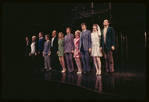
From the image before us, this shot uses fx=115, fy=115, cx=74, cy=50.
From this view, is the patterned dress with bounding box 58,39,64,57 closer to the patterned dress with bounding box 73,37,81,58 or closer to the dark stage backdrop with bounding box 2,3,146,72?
the patterned dress with bounding box 73,37,81,58

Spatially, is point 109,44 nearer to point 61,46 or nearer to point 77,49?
point 77,49

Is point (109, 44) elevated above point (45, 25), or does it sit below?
below

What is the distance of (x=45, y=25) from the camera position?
663 centimetres

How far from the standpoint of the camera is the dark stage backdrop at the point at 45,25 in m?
4.85

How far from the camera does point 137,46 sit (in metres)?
7.04

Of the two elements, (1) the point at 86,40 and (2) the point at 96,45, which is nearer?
(2) the point at 96,45

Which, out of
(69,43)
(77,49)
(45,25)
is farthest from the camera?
(45,25)

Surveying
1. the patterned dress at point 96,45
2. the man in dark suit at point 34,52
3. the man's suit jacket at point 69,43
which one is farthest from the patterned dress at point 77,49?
the man in dark suit at point 34,52

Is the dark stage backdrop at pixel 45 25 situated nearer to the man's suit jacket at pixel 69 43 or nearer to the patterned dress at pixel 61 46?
the patterned dress at pixel 61 46

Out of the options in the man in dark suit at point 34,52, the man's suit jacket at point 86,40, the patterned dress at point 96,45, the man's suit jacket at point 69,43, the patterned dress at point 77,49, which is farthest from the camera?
the man in dark suit at point 34,52

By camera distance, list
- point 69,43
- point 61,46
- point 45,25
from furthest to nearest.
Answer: point 45,25, point 61,46, point 69,43

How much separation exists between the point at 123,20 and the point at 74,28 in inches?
113

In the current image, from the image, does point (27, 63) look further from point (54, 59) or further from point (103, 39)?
point (103, 39)

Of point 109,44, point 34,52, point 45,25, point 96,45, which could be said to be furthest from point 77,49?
point 45,25
